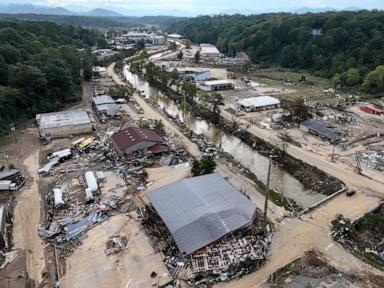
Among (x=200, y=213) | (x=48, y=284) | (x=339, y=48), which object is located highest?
(x=339, y=48)

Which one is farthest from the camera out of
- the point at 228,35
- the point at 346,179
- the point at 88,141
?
the point at 228,35

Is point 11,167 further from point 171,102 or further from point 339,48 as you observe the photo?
point 339,48

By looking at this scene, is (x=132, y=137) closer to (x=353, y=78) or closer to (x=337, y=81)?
(x=337, y=81)

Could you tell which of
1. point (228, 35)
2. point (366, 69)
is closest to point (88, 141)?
point (366, 69)

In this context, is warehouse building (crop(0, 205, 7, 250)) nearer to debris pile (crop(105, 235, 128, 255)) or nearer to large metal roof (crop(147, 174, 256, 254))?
debris pile (crop(105, 235, 128, 255))

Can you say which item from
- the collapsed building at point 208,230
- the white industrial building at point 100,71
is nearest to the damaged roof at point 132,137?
the collapsed building at point 208,230

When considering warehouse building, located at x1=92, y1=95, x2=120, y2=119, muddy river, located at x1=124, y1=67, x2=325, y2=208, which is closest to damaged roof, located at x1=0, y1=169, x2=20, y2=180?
warehouse building, located at x1=92, y1=95, x2=120, y2=119

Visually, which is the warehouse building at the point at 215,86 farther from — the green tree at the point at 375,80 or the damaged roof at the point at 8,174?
the damaged roof at the point at 8,174
